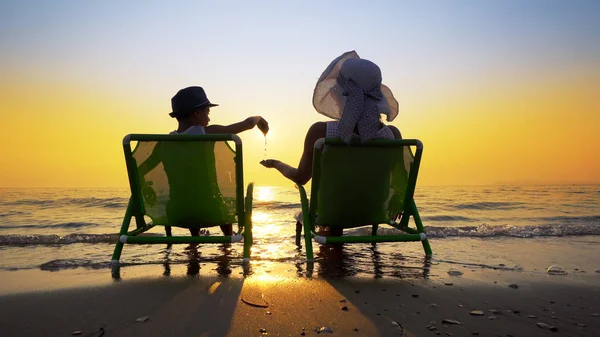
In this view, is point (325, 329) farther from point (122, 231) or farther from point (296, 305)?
point (122, 231)

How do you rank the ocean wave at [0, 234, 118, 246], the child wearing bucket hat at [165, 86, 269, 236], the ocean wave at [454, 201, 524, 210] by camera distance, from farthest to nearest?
the ocean wave at [454, 201, 524, 210] → the ocean wave at [0, 234, 118, 246] → the child wearing bucket hat at [165, 86, 269, 236]

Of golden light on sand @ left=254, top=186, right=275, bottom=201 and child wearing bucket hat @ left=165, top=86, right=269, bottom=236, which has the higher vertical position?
child wearing bucket hat @ left=165, top=86, right=269, bottom=236

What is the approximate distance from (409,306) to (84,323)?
188 centimetres

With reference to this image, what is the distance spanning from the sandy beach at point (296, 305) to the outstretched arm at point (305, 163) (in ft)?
3.46

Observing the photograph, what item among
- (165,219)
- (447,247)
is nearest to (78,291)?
(165,219)

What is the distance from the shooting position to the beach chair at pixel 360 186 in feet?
11.3

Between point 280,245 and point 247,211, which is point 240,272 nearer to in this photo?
point 247,211

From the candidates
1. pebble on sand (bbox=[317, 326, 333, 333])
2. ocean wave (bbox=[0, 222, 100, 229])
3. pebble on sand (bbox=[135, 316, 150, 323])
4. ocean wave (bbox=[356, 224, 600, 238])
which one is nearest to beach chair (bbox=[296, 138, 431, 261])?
pebble on sand (bbox=[317, 326, 333, 333])

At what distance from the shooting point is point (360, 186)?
3615mm

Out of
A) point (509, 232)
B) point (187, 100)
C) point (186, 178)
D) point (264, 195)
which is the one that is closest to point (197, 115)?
point (187, 100)

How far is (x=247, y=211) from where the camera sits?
3873 millimetres

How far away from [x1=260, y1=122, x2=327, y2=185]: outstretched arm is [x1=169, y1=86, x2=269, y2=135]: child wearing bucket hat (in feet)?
1.25

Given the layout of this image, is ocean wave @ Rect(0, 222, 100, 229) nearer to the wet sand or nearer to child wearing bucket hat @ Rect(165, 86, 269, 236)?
child wearing bucket hat @ Rect(165, 86, 269, 236)

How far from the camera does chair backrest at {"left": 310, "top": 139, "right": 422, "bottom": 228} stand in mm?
3447
